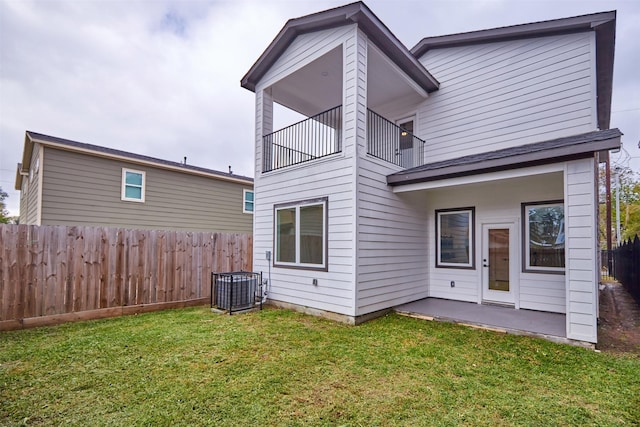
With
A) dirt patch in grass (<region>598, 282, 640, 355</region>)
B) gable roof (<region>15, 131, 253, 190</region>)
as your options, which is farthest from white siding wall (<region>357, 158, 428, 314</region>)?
gable roof (<region>15, 131, 253, 190</region>)

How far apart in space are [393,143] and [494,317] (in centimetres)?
430

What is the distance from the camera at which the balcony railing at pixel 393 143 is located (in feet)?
22.0

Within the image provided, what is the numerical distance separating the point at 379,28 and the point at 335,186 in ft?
9.91

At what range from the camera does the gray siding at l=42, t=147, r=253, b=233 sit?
334 inches

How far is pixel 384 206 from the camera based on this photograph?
19.9ft

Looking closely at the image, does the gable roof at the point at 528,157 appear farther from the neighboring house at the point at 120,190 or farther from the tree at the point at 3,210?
the tree at the point at 3,210

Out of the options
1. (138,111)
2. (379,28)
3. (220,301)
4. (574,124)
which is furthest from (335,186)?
(138,111)

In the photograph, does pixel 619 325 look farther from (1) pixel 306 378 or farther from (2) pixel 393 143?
(1) pixel 306 378

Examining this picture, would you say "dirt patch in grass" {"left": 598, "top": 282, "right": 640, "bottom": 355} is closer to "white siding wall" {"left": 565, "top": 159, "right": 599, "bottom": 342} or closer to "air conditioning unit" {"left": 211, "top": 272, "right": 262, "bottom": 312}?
"white siding wall" {"left": 565, "top": 159, "right": 599, "bottom": 342}

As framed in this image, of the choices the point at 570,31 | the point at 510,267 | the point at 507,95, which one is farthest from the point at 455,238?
the point at 570,31

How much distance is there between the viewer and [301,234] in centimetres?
637

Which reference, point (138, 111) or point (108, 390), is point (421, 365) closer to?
point (108, 390)

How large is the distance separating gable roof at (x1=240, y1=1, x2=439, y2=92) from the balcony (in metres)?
1.21

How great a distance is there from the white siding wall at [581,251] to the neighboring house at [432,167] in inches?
0.7
